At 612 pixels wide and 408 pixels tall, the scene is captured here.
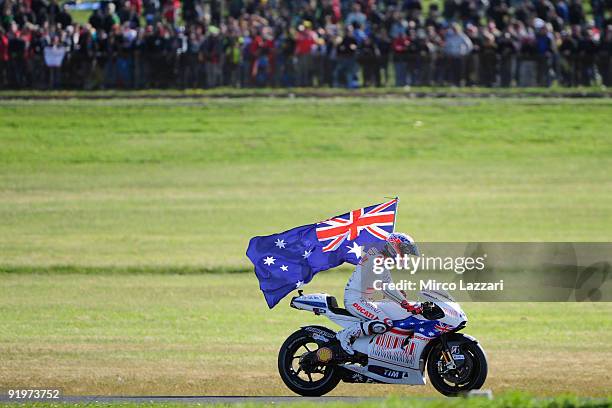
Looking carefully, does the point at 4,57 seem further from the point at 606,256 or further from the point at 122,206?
the point at 606,256

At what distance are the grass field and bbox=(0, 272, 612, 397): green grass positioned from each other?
5cm

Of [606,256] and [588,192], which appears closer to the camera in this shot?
[606,256]

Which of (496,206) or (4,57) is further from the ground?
(4,57)

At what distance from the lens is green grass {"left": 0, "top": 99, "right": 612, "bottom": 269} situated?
2917 centimetres

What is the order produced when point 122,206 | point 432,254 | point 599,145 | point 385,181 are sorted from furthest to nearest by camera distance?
point 599,145
point 385,181
point 122,206
point 432,254

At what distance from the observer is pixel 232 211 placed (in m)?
31.7

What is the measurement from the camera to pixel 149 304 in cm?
2173

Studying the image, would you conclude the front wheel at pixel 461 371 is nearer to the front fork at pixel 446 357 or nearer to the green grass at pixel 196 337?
the front fork at pixel 446 357

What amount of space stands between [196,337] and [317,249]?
5420 millimetres

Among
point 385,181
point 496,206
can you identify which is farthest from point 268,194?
point 496,206

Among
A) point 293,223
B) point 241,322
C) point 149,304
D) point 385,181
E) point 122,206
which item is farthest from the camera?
point 385,181

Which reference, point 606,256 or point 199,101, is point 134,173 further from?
point 606,256

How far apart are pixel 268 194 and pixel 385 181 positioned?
3349 millimetres

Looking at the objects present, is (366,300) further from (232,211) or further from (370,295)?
(232,211)
